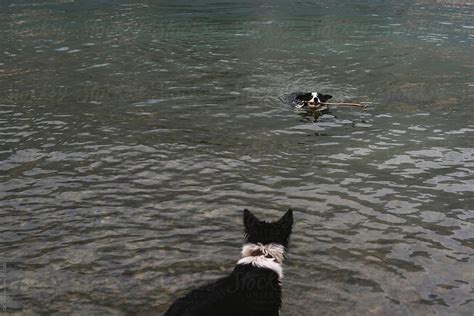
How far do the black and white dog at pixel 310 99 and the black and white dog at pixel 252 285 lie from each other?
11175mm

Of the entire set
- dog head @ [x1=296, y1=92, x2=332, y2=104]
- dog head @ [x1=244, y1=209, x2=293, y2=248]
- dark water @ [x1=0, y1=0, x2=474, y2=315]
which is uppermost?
dog head @ [x1=244, y1=209, x2=293, y2=248]

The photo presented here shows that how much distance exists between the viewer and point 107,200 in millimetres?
10570

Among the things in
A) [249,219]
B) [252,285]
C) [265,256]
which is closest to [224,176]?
[249,219]

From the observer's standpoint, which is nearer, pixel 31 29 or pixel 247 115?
pixel 247 115

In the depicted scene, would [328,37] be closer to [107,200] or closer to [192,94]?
[192,94]

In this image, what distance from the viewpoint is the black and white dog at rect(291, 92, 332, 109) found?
16.7 m

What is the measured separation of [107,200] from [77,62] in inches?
580

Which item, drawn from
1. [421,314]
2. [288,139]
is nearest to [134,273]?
[421,314]

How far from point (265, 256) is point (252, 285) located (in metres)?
0.37

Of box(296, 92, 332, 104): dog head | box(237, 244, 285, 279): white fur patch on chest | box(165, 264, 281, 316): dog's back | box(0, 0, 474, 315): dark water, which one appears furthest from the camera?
box(296, 92, 332, 104): dog head

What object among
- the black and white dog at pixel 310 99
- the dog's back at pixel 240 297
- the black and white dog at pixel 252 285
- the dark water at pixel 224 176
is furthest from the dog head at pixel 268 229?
the black and white dog at pixel 310 99

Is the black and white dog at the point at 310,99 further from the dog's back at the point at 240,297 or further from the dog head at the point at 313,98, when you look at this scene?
the dog's back at the point at 240,297

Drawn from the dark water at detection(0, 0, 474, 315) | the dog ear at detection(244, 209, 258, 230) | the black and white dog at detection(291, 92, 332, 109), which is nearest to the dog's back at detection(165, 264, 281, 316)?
the dog ear at detection(244, 209, 258, 230)

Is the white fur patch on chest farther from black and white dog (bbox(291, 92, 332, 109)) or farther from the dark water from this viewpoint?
black and white dog (bbox(291, 92, 332, 109))
